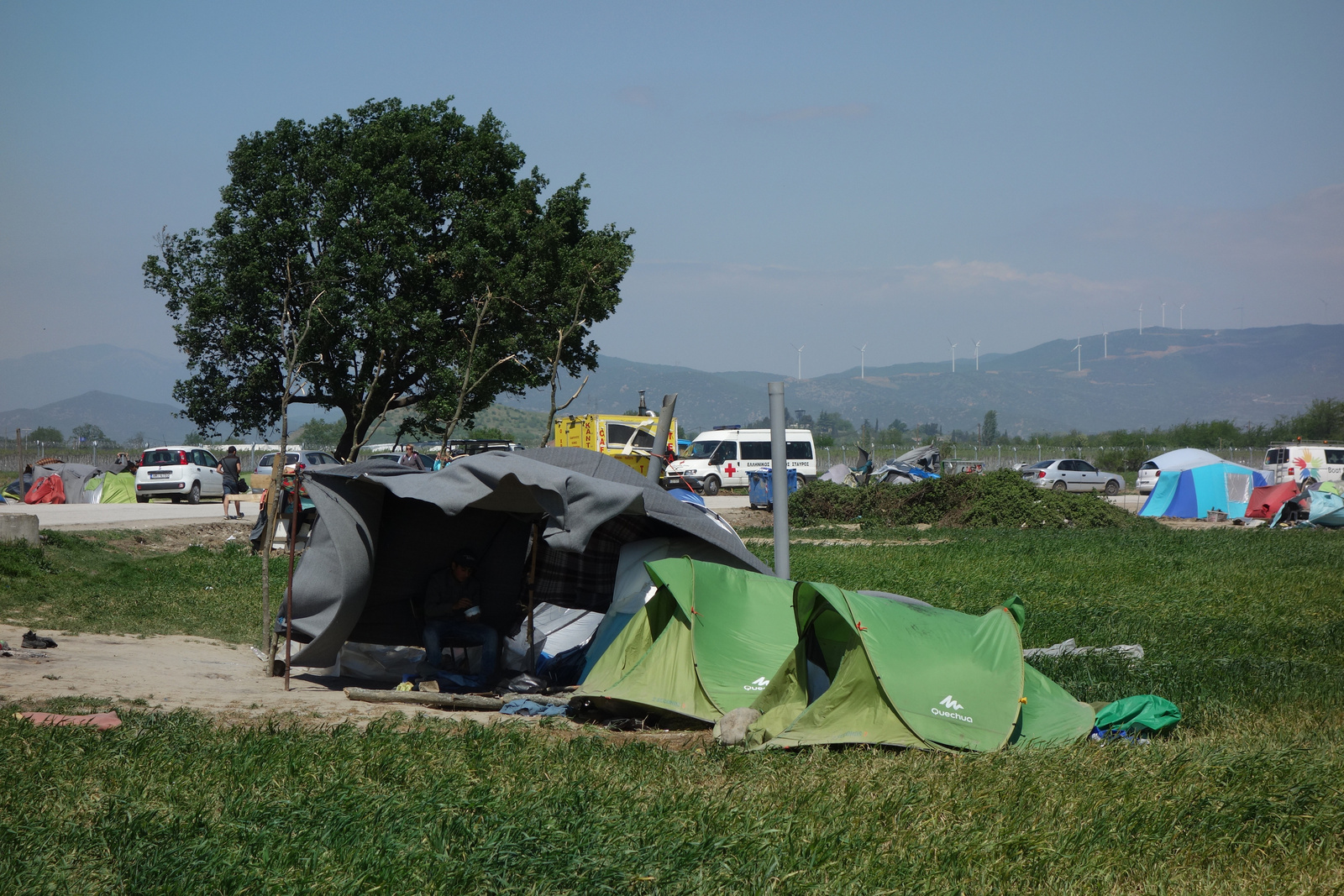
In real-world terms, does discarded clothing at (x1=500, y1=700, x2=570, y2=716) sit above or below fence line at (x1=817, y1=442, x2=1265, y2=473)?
below

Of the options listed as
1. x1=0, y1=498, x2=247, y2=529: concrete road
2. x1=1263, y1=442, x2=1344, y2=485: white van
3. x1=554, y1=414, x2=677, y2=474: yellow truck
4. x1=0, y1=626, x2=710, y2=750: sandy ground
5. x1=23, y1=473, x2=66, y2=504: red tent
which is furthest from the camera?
x1=1263, y1=442, x2=1344, y2=485: white van

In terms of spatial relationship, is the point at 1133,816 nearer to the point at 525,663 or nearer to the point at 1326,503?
the point at 525,663

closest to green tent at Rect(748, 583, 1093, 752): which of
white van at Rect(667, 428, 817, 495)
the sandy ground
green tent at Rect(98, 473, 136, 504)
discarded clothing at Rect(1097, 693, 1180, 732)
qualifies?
discarded clothing at Rect(1097, 693, 1180, 732)

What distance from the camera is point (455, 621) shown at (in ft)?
27.6

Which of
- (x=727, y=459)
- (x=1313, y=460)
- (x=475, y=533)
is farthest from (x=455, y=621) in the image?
(x=1313, y=460)

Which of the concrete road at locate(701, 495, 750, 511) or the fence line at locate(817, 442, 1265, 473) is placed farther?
the fence line at locate(817, 442, 1265, 473)

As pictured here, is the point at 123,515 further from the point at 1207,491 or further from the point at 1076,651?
the point at 1207,491

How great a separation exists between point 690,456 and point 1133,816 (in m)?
32.4

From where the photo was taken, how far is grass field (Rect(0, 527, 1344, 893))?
3898 millimetres

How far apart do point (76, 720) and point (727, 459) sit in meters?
31.6

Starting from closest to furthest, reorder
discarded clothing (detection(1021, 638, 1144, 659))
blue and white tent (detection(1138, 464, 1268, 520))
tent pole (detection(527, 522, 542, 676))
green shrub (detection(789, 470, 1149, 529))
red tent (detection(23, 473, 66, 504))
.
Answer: tent pole (detection(527, 522, 542, 676)) → discarded clothing (detection(1021, 638, 1144, 659)) → green shrub (detection(789, 470, 1149, 529)) → blue and white tent (detection(1138, 464, 1268, 520)) → red tent (detection(23, 473, 66, 504))

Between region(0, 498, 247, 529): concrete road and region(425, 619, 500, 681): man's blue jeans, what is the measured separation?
12409 mm

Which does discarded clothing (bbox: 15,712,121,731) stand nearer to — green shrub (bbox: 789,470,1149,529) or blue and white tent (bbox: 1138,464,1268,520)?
green shrub (bbox: 789,470,1149,529)

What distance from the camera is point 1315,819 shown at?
4820 mm
